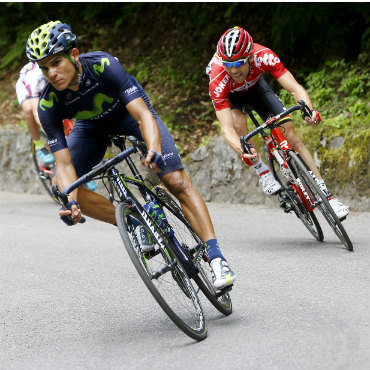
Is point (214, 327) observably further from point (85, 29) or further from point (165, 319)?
point (85, 29)

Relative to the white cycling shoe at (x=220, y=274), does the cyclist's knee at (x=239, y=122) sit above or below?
above

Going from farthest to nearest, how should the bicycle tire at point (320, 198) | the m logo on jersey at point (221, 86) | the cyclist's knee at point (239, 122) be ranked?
1. the cyclist's knee at point (239, 122)
2. the m logo on jersey at point (221, 86)
3. the bicycle tire at point (320, 198)

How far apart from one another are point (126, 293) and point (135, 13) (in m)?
11.5

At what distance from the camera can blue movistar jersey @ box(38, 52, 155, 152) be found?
5484mm

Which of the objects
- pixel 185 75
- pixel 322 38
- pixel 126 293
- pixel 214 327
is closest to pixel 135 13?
pixel 185 75

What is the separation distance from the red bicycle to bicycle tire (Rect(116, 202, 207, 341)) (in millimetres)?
2370

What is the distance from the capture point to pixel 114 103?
5.73 meters

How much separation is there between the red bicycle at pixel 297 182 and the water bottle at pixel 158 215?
74.6 inches

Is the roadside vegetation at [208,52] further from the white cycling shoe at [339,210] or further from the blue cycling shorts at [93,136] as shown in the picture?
the blue cycling shorts at [93,136]

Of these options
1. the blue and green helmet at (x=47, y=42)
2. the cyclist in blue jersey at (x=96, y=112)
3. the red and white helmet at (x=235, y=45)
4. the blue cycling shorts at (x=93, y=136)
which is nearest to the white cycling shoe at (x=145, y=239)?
the cyclist in blue jersey at (x=96, y=112)

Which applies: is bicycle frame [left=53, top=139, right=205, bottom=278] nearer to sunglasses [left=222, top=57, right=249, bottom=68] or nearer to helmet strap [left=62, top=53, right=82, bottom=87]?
helmet strap [left=62, top=53, right=82, bottom=87]

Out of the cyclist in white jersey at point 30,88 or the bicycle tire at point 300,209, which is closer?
the bicycle tire at point 300,209

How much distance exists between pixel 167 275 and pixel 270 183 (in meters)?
3.49

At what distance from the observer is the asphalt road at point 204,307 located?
4.59 meters
